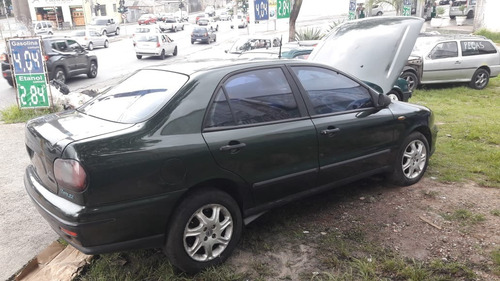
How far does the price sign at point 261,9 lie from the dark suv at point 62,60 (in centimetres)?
749

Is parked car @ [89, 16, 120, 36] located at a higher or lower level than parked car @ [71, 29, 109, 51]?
higher

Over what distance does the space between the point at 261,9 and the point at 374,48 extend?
13.4 m

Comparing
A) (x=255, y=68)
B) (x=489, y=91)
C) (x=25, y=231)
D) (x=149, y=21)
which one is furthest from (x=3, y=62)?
(x=149, y=21)

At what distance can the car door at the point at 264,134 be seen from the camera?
3.25 m

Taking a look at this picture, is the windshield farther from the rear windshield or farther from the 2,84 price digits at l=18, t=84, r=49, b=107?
the rear windshield

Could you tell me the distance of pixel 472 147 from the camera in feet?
20.5

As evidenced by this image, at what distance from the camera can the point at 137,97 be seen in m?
3.49

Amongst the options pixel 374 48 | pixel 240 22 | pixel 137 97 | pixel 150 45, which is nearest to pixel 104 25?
pixel 240 22

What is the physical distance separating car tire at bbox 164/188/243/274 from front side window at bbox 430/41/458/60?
10.1m

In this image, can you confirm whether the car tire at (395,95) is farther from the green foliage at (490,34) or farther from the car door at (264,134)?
the green foliage at (490,34)

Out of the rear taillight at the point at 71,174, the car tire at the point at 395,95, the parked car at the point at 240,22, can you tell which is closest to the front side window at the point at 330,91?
the rear taillight at the point at 71,174

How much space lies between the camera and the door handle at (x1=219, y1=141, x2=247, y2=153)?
318 centimetres

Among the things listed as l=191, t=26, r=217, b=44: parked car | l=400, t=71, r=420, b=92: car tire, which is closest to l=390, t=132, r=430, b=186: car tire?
l=400, t=71, r=420, b=92: car tire

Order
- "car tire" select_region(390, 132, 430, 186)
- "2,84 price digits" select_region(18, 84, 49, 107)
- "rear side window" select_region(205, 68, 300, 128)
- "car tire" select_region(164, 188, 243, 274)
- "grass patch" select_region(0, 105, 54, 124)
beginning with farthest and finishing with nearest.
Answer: "grass patch" select_region(0, 105, 54, 124) → "2,84 price digits" select_region(18, 84, 49, 107) → "car tire" select_region(390, 132, 430, 186) → "rear side window" select_region(205, 68, 300, 128) → "car tire" select_region(164, 188, 243, 274)
